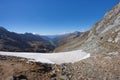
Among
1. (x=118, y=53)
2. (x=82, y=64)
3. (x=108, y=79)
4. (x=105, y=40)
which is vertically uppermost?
(x=105, y=40)

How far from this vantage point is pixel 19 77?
17.3m

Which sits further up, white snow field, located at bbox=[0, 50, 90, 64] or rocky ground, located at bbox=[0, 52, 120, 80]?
white snow field, located at bbox=[0, 50, 90, 64]

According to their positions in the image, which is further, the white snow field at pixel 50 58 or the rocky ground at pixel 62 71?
the white snow field at pixel 50 58

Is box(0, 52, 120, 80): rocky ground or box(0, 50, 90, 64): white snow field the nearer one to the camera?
box(0, 52, 120, 80): rocky ground

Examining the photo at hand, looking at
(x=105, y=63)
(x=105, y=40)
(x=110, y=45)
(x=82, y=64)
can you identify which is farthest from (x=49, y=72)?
(x=105, y=40)

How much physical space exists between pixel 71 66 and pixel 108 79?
4813 mm

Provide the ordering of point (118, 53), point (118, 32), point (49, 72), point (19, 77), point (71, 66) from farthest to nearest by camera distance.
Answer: point (118, 32), point (118, 53), point (71, 66), point (49, 72), point (19, 77)

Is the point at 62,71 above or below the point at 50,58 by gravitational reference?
below

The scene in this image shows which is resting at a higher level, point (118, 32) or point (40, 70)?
point (118, 32)

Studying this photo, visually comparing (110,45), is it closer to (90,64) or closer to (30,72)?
(90,64)

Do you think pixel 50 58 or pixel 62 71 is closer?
pixel 62 71

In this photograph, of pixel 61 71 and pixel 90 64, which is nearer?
pixel 61 71

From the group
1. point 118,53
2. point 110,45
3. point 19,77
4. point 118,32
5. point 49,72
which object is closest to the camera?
point 19,77

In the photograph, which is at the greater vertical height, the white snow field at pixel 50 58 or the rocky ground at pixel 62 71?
the white snow field at pixel 50 58
